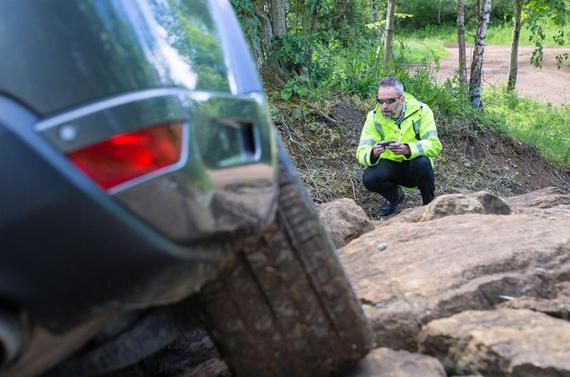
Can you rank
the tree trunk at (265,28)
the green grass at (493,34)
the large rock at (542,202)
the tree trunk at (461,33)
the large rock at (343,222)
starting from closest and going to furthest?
the large rock at (343,222), the large rock at (542,202), the tree trunk at (265,28), the tree trunk at (461,33), the green grass at (493,34)

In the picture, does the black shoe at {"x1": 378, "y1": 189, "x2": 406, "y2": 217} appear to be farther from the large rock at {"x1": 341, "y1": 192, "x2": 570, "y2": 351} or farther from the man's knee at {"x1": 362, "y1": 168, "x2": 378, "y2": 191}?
the large rock at {"x1": 341, "y1": 192, "x2": 570, "y2": 351}

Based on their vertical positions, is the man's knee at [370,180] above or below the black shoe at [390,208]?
above

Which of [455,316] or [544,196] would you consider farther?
[544,196]

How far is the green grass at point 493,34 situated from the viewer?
26578mm

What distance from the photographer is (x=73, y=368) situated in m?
1.84

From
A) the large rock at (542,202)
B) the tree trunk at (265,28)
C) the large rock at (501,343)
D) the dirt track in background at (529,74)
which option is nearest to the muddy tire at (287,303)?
Result: the large rock at (501,343)

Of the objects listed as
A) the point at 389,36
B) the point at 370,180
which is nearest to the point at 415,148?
the point at 370,180

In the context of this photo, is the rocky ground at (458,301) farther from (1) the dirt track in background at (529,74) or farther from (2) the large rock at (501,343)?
(1) the dirt track in background at (529,74)

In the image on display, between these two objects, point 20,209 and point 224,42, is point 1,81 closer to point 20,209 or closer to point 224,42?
point 20,209

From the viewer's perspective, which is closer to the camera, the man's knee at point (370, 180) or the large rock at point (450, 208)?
the large rock at point (450, 208)

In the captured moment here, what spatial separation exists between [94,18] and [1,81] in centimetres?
23

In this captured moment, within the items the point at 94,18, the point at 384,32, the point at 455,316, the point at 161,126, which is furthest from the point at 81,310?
the point at 384,32

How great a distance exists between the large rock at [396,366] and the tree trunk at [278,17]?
239 inches

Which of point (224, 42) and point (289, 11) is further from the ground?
point (224, 42)
